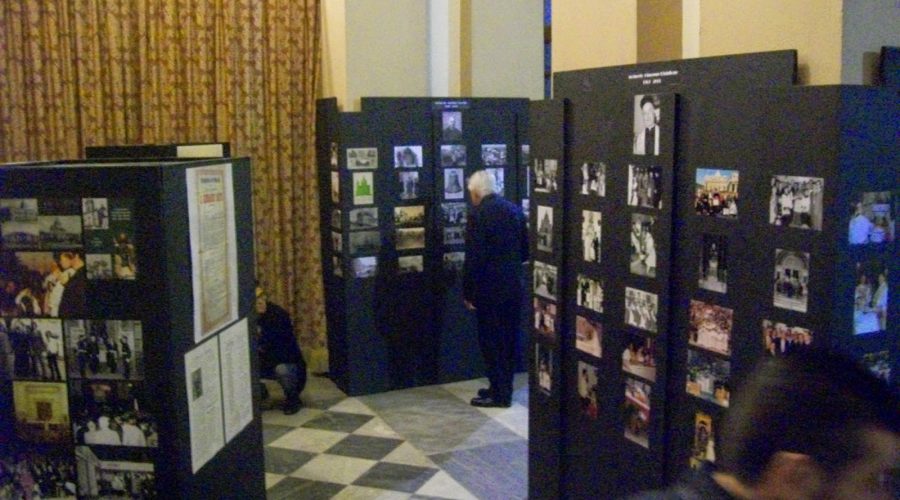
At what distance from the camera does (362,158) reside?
22.6 feet

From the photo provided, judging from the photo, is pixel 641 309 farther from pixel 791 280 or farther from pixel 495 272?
pixel 495 272

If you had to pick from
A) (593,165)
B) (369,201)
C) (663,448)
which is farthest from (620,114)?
(369,201)

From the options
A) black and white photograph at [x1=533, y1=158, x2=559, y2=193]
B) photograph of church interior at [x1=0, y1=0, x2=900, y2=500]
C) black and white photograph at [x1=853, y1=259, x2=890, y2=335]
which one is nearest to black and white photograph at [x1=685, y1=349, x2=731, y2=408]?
photograph of church interior at [x1=0, y1=0, x2=900, y2=500]

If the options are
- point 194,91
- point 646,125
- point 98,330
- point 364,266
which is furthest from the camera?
point 194,91

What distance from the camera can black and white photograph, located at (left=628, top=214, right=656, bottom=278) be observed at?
341cm

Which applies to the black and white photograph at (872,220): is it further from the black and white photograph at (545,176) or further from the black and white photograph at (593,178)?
the black and white photograph at (545,176)

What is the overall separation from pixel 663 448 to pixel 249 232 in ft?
5.55

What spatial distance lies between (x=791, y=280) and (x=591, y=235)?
1.11 m

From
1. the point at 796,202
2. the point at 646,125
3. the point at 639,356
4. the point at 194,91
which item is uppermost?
the point at 194,91

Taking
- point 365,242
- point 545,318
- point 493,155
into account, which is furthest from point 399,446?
point 493,155

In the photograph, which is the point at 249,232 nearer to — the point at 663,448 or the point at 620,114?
the point at 620,114

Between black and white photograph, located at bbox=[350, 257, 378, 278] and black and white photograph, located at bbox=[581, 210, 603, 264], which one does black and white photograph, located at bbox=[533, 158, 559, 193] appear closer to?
black and white photograph, located at bbox=[581, 210, 603, 264]

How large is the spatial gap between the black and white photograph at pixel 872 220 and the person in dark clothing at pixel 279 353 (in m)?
4.68

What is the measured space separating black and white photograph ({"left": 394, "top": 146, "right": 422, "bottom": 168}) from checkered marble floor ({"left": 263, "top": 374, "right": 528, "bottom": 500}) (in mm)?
1726
